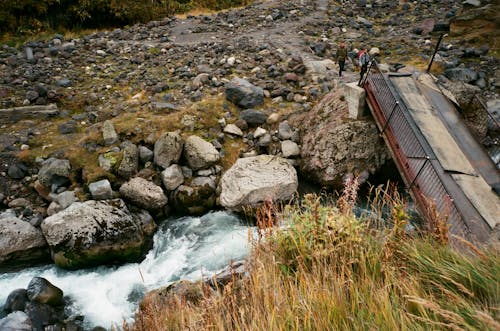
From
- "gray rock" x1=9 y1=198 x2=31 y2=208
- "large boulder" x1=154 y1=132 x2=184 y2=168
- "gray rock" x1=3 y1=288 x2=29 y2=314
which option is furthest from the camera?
"large boulder" x1=154 y1=132 x2=184 y2=168

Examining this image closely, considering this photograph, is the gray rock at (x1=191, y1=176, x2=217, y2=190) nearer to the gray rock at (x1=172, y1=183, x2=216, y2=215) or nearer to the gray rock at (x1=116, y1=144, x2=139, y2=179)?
the gray rock at (x1=172, y1=183, x2=216, y2=215)

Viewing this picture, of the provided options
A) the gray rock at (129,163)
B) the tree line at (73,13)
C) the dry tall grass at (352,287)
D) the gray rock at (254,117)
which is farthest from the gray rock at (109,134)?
the tree line at (73,13)

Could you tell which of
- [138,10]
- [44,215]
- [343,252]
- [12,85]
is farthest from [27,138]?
[138,10]

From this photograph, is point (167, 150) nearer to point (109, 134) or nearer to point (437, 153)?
point (109, 134)

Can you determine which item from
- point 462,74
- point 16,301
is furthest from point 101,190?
point 462,74

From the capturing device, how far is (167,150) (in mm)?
10430

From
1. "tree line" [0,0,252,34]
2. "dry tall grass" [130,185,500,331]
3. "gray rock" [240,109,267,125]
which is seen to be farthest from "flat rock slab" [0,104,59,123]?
"tree line" [0,0,252,34]

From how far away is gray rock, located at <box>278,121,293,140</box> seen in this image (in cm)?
1195

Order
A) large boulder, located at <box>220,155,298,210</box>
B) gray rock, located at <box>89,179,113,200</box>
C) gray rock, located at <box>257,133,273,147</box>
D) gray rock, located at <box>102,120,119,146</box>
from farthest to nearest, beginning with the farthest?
gray rock, located at <box>257,133,273,147</box> → gray rock, located at <box>102,120,119,146</box> → large boulder, located at <box>220,155,298,210</box> → gray rock, located at <box>89,179,113,200</box>

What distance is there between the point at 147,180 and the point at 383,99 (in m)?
7.65

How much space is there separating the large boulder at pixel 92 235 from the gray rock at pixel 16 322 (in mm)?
1856

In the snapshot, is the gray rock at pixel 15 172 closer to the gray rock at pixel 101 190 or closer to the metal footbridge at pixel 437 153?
the gray rock at pixel 101 190

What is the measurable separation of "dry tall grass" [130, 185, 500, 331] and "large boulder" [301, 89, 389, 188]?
6302 mm

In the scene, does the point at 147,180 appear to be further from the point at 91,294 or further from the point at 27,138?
the point at 27,138
